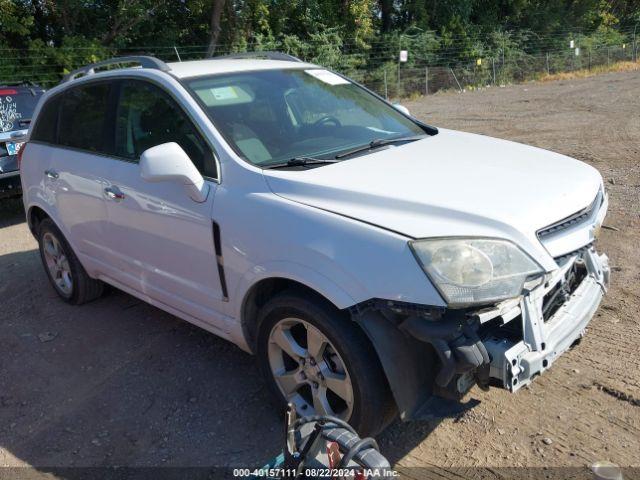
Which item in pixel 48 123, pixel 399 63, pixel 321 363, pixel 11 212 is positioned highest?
pixel 48 123

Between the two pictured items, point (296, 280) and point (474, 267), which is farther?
point (296, 280)

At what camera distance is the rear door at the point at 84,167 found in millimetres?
4148

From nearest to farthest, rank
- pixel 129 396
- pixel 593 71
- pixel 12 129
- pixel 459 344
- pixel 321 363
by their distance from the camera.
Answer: pixel 459 344 < pixel 321 363 < pixel 129 396 < pixel 12 129 < pixel 593 71

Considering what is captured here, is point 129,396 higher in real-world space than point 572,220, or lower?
lower

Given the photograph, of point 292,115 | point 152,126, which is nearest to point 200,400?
point 152,126

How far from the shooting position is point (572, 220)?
9.25 ft

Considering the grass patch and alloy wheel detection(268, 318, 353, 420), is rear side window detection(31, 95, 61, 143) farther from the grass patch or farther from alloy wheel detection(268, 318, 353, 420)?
the grass patch

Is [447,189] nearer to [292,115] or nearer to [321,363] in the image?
[321,363]

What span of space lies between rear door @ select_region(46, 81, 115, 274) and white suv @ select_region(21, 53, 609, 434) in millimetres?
22

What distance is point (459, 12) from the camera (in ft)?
107

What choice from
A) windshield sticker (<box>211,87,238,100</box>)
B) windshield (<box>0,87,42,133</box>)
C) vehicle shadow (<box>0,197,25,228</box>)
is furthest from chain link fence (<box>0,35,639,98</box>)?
windshield sticker (<box>211,87,238,100</box>)

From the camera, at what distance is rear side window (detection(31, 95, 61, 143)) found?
4.85 metres

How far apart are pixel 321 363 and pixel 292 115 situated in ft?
5.23

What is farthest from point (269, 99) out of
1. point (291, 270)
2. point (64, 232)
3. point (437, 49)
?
point (437, 49)
